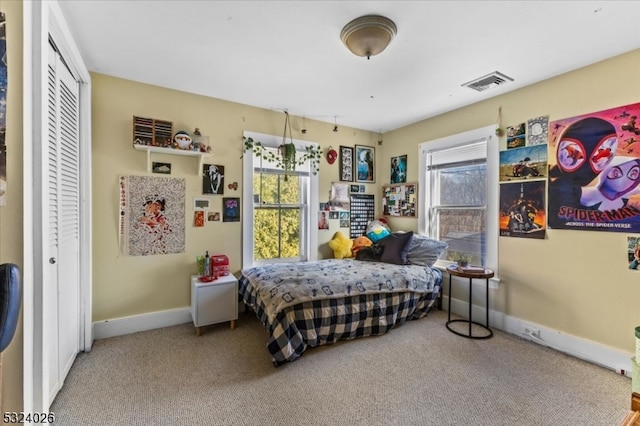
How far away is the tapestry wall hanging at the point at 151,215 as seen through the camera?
274cm

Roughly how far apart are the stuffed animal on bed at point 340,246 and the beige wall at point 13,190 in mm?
3053

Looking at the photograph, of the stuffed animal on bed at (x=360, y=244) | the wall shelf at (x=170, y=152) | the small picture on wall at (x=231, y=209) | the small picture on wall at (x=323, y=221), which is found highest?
the wall shelf at (x=170, y=152)

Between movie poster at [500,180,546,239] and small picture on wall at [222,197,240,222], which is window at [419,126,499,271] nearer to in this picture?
movie poster at [500,180,546,239]

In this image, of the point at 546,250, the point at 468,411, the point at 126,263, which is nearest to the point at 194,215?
the point at 126,263

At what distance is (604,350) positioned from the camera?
226cm

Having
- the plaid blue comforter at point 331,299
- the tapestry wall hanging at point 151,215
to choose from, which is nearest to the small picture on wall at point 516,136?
the plaid blue comforter at point 331,299

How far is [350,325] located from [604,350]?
2012mm

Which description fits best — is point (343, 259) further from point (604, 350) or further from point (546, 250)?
point (604, 350)

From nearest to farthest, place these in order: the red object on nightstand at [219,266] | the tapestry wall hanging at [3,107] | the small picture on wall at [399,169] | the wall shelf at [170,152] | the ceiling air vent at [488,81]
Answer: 1. the tapestry wall hanging at [3,107]
2. the ceiling air vent at [488,81]
3. the wall shelf at [170,152]
4. the red object on nightstand at [219,266]
5. the small picture on wall at [399,169]

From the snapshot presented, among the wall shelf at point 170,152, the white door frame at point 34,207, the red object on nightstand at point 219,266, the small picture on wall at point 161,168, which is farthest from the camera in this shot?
the red object on nightstand at point 219,266

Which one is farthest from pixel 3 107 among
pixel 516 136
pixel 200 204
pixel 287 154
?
pixel 516 136

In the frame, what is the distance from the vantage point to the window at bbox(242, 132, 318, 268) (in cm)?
336

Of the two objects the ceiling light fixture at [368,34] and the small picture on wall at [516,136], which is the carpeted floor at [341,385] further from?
the ceiling light fixture at [368,34]

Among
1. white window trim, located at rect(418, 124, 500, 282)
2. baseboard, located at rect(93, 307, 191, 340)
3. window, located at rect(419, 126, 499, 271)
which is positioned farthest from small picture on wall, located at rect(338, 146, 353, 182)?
baseboard, located at rect(93, 307, 191, 340)
